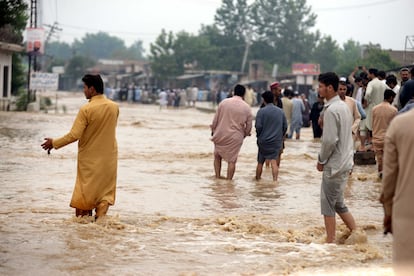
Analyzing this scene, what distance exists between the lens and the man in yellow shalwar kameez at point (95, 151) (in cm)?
781

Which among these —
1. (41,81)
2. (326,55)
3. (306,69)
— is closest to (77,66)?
(326,55)

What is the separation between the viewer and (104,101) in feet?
26.0

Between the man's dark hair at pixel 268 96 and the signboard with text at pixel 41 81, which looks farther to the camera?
the signboard with text at pixel 41 81

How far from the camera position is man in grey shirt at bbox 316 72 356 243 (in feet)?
22.9

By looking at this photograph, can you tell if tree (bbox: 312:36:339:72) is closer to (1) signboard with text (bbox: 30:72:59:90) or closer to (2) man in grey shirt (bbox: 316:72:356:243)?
(1) signboard with text (bbox: 30:72:59:90)

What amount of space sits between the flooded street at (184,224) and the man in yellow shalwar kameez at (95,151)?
261 mm

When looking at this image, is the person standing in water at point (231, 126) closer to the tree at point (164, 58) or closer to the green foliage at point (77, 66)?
the tree at point (164, 58)

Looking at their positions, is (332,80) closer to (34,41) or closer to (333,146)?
(333,146)

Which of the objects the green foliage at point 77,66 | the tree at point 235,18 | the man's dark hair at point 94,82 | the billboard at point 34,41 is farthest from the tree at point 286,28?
the man's dark hair at point 94,82

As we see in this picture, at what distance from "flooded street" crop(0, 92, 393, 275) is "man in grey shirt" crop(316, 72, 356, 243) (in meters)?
0.50

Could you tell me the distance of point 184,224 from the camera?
332 inches

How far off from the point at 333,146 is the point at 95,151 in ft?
Answer: 8.34

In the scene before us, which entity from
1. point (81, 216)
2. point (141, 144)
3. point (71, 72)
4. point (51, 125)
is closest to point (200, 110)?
point (51, 125)

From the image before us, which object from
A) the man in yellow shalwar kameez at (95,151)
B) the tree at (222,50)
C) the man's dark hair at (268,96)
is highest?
the tree at (222,50)
